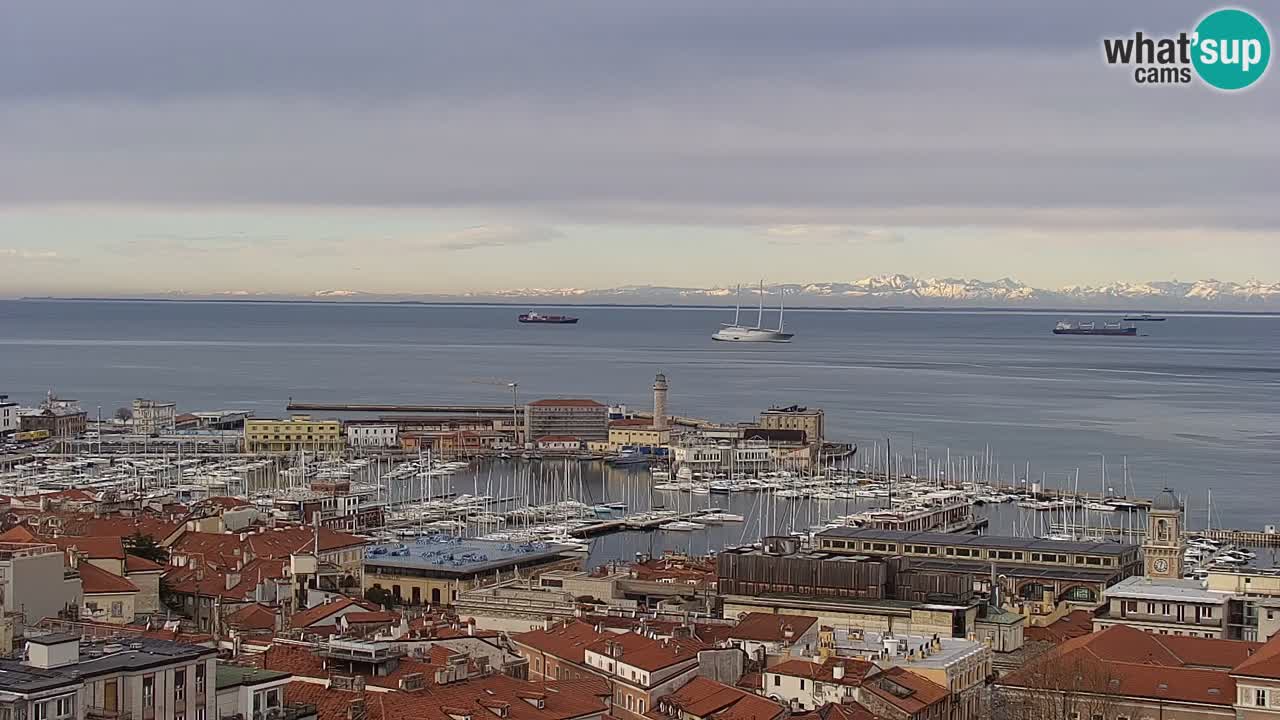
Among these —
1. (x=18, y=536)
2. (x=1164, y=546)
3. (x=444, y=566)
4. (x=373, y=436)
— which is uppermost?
(x=18, y=536)

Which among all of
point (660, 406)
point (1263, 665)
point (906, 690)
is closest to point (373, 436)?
point (660, 406)

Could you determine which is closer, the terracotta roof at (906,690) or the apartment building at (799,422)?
the terracotta roof at (906,690)

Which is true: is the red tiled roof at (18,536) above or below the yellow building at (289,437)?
above

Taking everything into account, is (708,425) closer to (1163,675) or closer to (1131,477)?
(1131,477)

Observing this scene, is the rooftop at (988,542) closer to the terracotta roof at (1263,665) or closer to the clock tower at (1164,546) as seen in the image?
the clock tower at (1164,546)

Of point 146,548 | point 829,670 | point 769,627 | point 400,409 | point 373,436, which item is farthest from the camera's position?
point 400,409

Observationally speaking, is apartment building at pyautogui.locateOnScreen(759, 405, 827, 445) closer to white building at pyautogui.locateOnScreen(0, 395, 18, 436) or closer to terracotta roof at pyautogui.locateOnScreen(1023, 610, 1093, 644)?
white building at pyautogui.locateOnScreen(0, 395, 18, 436)

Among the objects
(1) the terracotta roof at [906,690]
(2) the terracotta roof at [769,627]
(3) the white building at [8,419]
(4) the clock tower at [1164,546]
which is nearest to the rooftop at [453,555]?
(2) the terracotta roof at [769,627]

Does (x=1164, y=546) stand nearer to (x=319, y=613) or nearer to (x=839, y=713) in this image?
(x=839, y=713)
